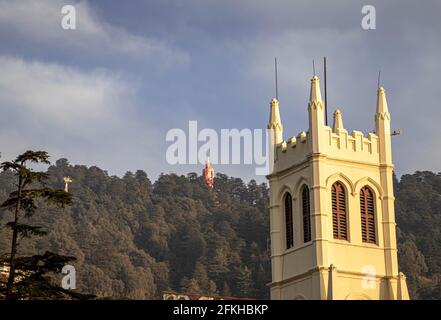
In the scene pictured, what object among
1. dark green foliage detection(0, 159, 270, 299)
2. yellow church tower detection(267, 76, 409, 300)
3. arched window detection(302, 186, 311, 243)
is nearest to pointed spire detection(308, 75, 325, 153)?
yellow church tower detection(267, 76, 409, 300)

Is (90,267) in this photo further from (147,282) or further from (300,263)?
(300,263)

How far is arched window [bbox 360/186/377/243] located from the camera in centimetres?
Result: 6912

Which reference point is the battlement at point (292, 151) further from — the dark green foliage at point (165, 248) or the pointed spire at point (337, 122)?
the dark green foliage at point (165, 248)

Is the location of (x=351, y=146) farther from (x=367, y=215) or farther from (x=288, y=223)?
(x=288, y=223)

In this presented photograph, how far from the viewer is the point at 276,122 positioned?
74625 mm

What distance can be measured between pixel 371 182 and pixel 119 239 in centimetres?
11639

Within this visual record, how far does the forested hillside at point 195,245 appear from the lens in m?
142

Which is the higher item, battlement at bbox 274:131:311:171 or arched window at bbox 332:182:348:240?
battlement at bbox 274:131:311:171

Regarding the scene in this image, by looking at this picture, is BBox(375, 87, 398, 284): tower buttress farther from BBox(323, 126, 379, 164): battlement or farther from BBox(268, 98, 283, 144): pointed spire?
BBox(268, 98, 283, 144): pointed spire

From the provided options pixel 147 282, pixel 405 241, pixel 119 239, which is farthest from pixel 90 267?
pixel 405 241

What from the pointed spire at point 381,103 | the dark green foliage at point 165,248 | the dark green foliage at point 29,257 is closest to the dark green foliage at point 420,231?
the dark green foliage at point 165,248

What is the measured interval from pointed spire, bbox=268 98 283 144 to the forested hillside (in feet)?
172

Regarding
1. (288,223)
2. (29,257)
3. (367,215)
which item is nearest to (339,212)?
(367,215)

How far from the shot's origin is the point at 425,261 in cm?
14188
